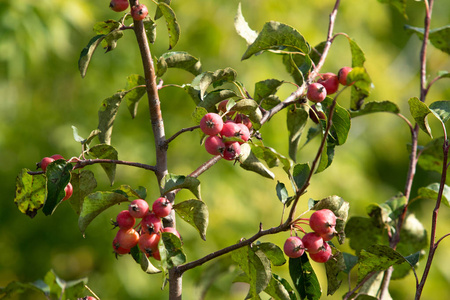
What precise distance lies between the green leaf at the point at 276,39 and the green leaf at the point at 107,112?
191 mm

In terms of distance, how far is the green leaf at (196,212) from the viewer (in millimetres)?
695

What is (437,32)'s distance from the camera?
3.52ft

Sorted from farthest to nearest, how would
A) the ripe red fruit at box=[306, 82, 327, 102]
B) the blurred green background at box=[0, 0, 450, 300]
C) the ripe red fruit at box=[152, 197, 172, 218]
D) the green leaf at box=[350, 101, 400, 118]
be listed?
the blurred green background at box=[0, 0, 450, 300] → the green leaf at box=[350, 101, 400, 118] → the ripe red fruit at box=[306, 82, 327, 102] → the ripe red fruit at box=[152, 197, 172, 218]

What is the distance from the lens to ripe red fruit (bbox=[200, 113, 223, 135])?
68 centimetres

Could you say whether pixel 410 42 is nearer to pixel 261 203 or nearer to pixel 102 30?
pixel 261 203

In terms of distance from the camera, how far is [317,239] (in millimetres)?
692

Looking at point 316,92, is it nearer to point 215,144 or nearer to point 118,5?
point 215,144

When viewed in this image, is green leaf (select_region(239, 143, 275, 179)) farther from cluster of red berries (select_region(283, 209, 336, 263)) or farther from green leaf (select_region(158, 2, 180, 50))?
green leaf (select_region(158, 2, 180, 50))

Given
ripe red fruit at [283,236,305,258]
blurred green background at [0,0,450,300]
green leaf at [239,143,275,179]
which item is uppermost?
green leaf at [239,143,275,179]

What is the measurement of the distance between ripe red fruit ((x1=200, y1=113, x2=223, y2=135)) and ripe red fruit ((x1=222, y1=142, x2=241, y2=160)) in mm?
25

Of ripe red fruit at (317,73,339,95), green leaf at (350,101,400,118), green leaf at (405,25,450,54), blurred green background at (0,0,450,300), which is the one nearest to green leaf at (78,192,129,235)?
ripe red fruit at (317,73,339,95)

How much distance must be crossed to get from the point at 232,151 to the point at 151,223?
5.3 inches

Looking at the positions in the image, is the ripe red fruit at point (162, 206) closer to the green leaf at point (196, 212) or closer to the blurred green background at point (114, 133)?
the green leaf at point (196, 212)

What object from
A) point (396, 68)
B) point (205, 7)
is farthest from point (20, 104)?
point (396, 68)
